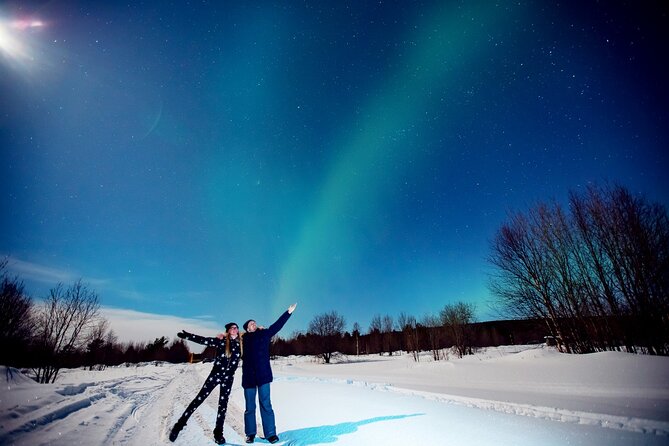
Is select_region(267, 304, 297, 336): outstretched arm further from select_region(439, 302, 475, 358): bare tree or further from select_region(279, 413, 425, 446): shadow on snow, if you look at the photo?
select_region(439, 302, 475, 358): bare tree

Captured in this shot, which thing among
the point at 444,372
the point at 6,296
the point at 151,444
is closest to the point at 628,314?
the point at 444,372

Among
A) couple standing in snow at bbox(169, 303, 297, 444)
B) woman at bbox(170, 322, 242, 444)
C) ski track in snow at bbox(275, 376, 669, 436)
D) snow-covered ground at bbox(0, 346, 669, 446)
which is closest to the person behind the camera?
snow-covered ground at bbox(0, 346, 669, 446)

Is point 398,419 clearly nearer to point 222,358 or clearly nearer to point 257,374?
point 257,374

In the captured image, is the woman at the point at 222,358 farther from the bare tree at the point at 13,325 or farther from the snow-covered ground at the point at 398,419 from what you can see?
the bare tree at the point at 13,325

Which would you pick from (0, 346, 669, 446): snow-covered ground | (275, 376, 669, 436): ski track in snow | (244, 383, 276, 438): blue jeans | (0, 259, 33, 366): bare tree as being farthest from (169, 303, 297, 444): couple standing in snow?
(0, 259, 33, 366): bare tree

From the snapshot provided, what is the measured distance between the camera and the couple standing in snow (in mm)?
4180

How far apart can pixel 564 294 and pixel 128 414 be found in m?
20.9

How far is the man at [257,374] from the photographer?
4.12 metres

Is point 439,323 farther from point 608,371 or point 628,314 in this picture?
point 608,371

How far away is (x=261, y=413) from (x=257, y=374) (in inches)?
23.2

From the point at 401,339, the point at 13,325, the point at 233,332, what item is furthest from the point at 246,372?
the point at 401,339

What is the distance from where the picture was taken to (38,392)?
745 cm

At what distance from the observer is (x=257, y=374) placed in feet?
14.8

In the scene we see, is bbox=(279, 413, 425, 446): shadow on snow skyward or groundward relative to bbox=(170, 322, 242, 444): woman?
groundward
